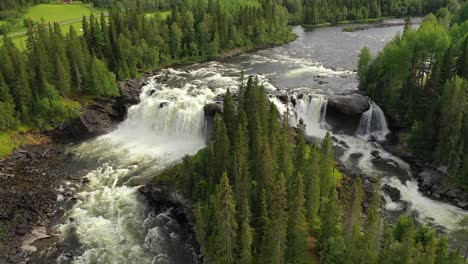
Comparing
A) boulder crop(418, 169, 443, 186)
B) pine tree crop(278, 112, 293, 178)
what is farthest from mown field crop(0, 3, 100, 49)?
boulder crop(418, 169, 443, 186)

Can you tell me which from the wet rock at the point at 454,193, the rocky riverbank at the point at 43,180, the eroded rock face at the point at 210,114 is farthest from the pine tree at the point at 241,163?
the wet rock at the point at 454,193

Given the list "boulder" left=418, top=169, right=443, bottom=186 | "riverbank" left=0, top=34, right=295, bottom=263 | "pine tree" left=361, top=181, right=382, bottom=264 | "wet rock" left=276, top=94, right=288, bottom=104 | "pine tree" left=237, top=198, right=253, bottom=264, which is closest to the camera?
"pine tree" left=361, top=181, right=382, bottom=264

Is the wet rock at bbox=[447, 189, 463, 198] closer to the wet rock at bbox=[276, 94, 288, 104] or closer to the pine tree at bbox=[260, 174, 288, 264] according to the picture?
the pine tree at bbox=[260, 174, 288, 264]

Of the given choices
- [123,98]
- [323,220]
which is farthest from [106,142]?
[323,220]

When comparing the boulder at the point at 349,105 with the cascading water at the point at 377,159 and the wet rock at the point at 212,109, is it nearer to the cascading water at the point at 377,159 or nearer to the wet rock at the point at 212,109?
the cascading water at the point at 377,159

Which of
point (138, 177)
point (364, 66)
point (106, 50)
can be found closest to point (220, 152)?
point (138, 177)

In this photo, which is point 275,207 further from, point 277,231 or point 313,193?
point 313,193

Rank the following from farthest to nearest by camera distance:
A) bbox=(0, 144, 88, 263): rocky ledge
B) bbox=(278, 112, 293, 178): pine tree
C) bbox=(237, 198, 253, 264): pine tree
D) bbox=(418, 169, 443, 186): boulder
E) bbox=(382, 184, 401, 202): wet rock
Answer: bbox=(418, 169, 443, 186): boulder
bbox=(382, 184, 401, 202): wet rock
bbox=(0, 144, 88, 263): rocky ledge
bbox=(278, 112, 293, 178): pine tree
bbox=(237, 198, 253, 264): pine tree
